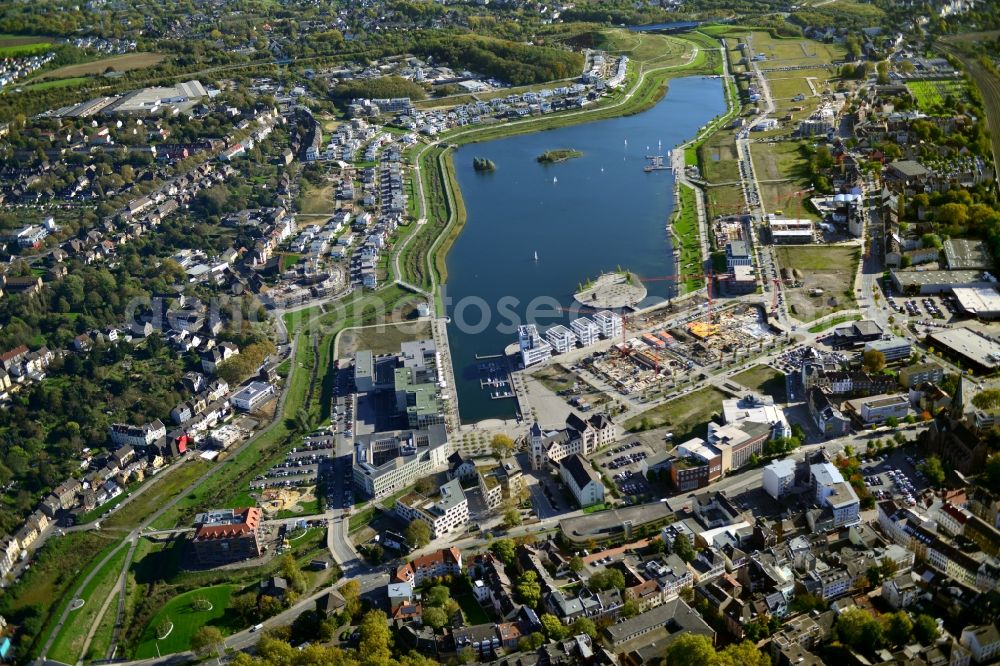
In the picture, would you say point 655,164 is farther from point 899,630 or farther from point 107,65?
point 107,65

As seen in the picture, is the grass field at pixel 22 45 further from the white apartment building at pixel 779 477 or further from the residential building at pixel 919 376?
the white apartment building at pixel 779 477

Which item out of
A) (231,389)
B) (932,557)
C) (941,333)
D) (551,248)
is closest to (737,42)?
(551,248)

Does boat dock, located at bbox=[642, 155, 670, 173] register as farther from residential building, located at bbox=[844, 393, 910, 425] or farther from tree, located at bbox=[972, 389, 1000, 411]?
tree, located at bbox=[972, 389, 1000, 411]

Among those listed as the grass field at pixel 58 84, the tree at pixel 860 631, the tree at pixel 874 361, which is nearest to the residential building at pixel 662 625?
the tree at pixel 860 631

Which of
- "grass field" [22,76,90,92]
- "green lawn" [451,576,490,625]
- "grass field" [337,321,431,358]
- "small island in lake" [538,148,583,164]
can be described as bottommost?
"green lawn" [451,576,490,625]

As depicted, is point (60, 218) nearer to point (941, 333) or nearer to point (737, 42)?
point (941, 333)

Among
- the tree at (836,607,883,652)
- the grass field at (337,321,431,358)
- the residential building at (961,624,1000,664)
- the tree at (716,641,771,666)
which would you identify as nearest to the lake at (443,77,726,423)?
the grass field at (337,321,431,358)

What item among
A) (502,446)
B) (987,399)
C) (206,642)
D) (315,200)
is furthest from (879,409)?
(315,200)
